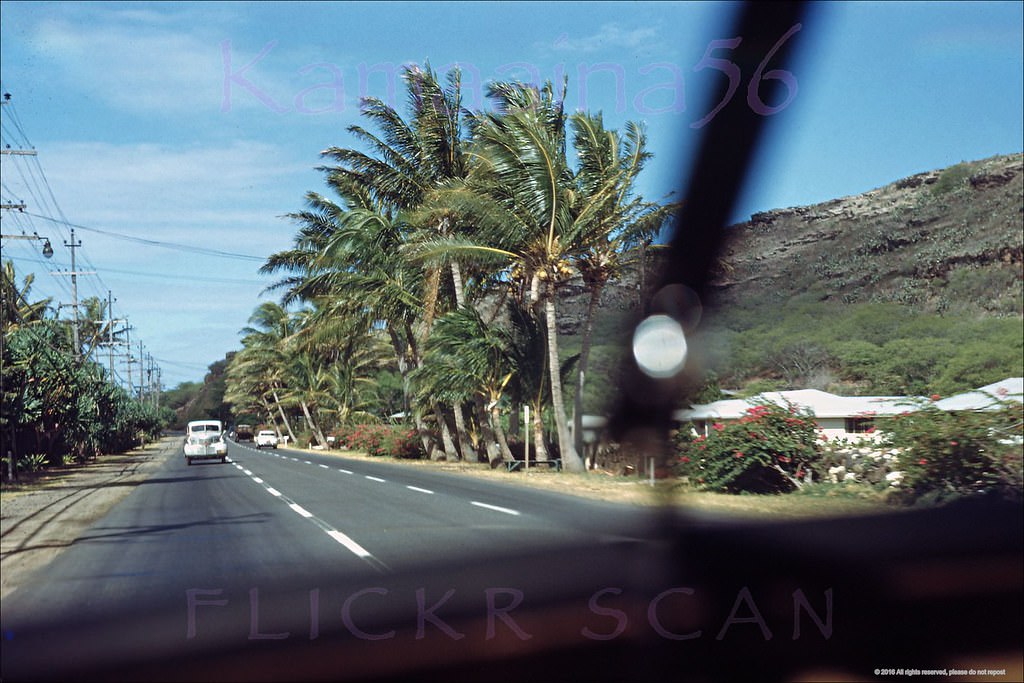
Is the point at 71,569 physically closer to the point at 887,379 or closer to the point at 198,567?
the point at 198,567

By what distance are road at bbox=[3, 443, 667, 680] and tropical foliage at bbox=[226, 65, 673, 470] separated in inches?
383

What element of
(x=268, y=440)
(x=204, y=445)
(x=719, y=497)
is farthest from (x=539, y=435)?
(x=268, y=440)

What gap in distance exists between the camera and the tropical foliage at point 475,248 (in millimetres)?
23656

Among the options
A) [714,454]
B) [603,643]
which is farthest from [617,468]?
[603,643]

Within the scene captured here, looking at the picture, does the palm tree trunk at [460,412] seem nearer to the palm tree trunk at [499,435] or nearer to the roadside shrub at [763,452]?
the palm tree trunk at [499,435]

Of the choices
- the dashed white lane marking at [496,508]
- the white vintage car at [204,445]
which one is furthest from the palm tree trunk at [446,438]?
the dashed white lane marking at [496,508]

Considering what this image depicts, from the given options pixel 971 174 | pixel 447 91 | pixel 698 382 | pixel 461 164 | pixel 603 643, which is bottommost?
pixel 603 643

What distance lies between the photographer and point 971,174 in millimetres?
62969

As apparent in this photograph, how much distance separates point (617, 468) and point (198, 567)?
1727 centimetres

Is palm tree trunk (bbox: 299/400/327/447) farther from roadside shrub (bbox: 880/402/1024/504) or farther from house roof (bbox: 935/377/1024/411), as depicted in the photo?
roadside shrub (bbox: 880/402/1024/504)

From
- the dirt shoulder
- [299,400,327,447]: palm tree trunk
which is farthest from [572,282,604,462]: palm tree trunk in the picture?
[299,400,327,447]: palm tree trunk

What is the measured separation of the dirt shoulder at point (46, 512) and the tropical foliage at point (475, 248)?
1010 cm

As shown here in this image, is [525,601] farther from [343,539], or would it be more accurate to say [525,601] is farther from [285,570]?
[343,539]

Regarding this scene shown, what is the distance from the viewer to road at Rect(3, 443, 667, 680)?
6.29 meters
